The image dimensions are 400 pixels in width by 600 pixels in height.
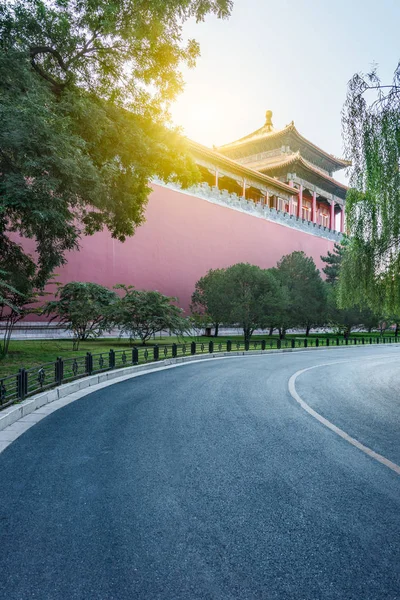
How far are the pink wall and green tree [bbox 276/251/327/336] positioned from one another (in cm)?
503

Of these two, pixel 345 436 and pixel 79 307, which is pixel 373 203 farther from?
pixel 79 307

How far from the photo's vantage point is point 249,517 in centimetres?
324

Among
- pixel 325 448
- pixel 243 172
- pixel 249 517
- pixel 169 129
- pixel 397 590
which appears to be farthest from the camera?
pixel 243 172

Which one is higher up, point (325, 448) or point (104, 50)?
point (104, 50)

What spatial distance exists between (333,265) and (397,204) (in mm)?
40641

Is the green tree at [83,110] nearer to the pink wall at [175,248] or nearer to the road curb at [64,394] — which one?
the road curb at [64,394]

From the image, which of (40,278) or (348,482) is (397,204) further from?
(40,278)

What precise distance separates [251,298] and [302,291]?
8.87m

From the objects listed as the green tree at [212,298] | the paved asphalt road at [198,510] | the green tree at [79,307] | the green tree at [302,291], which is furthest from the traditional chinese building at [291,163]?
the paved asphalt road at [198,510]

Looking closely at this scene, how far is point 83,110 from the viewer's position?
1209 cm

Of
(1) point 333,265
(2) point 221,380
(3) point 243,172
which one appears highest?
(3) point 243,172

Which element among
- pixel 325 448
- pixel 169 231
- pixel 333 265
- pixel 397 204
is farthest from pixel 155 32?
pixel 333 265

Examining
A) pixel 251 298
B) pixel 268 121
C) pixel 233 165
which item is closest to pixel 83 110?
pixel 251 298

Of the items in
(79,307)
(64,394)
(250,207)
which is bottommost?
(64,394)
